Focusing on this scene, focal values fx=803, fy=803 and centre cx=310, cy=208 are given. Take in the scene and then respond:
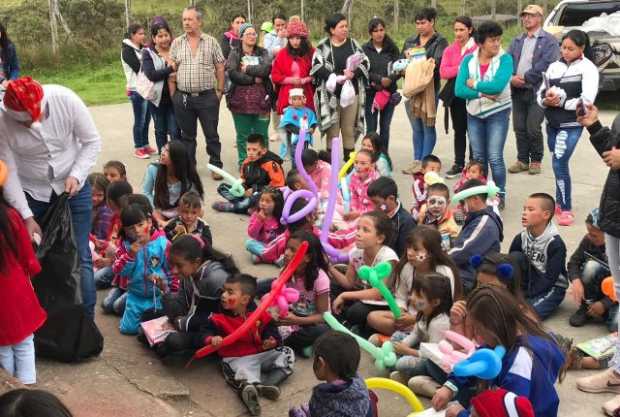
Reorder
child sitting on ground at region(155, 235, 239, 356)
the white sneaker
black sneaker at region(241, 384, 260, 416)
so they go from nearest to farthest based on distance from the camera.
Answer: black sneaker at region(241, 384, 260, 416), the white sneaker, child sitting on ground at region(155, 235, 239, 356)

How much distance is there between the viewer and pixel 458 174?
8836mm

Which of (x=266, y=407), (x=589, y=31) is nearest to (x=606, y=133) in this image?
(x=266, y=407)

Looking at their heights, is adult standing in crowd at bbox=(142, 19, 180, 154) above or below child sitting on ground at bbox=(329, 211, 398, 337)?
above

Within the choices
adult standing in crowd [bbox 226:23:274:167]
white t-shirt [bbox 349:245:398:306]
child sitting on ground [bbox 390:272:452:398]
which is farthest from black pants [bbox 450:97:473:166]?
child sitting on ground [bbox 390:272:452:398]

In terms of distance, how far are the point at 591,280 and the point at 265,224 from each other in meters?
2.62

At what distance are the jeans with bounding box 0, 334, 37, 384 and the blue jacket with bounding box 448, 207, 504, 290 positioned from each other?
2.81 metres

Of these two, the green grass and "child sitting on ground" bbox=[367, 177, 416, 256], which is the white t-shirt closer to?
"child sitting on ground" bbox=[367, 177, 416, 256]

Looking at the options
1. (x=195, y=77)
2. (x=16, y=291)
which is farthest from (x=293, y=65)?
(x=16, y=291)

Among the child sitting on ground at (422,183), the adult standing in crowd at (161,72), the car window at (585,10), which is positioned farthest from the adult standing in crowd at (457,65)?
the car window at (585,10)

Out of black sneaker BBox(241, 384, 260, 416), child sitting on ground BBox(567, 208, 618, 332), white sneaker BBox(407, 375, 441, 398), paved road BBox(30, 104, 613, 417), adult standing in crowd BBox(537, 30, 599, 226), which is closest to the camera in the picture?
paved road BBox(30, 104, 613, 417)

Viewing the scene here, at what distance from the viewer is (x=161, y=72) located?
28.5 feet

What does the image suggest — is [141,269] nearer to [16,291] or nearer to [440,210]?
[16,291]

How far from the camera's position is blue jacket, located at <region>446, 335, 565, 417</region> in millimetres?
3324

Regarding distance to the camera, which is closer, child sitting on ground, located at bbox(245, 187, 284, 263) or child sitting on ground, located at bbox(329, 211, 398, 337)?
child sitting on ground, located at bbox(329, 211, 398, 337)
